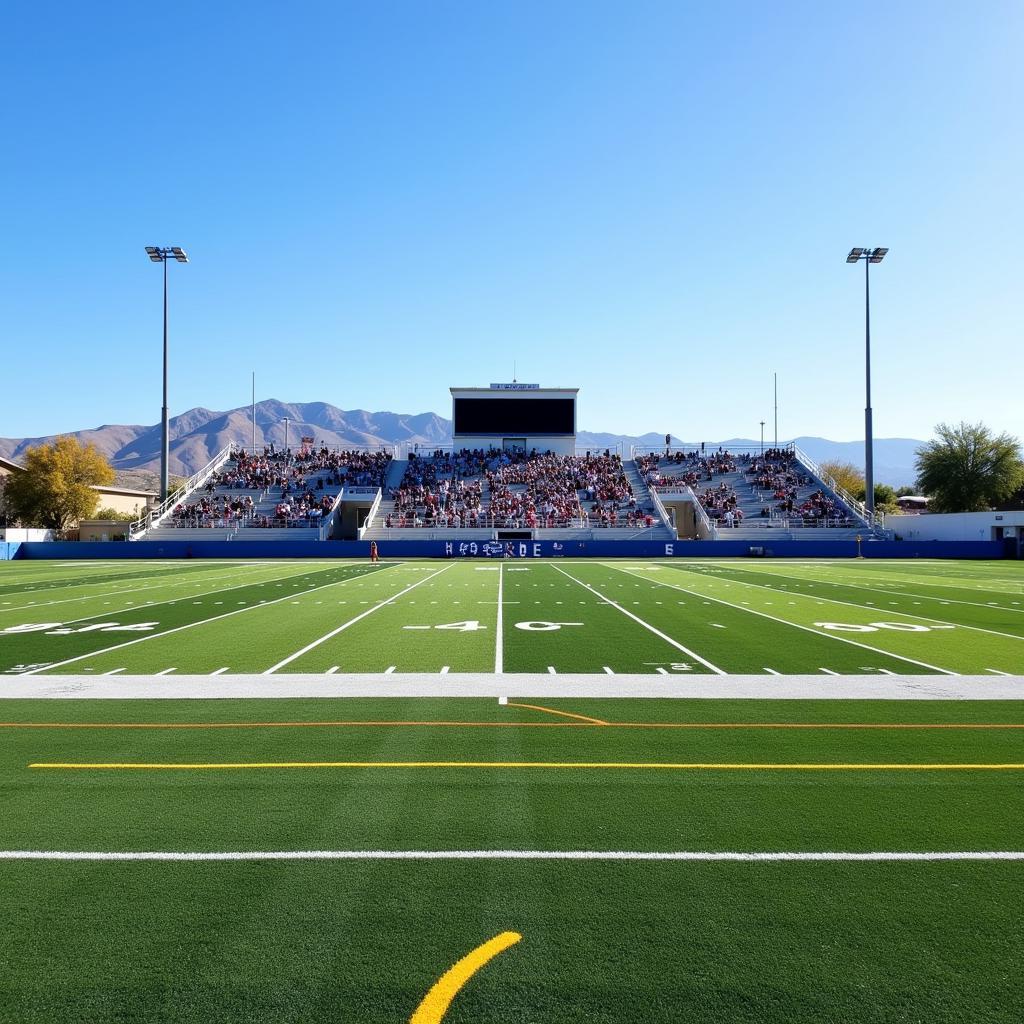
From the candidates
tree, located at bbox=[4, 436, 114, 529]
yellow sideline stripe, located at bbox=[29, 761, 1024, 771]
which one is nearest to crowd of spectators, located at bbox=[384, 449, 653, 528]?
tree, located at bbox=[4, 436, 114, 529]

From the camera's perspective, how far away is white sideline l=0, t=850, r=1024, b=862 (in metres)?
4.96

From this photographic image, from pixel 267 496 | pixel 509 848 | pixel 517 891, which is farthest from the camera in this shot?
pixel 267 496

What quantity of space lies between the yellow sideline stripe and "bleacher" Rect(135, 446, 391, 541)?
48365 mm

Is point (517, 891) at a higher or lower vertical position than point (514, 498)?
lower

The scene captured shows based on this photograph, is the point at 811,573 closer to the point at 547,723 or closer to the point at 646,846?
the point at 547,723

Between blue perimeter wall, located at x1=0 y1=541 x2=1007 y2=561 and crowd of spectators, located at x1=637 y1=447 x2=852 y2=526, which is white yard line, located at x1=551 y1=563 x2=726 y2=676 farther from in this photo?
crowd of spectators, located at x1=637 y1=447 x2=852 y2=526

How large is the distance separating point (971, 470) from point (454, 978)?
82.6 m

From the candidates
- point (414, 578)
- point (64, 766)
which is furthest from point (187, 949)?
point (414, 578)

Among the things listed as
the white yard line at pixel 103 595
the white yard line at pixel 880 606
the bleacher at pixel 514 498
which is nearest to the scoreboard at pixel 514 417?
the bleacher at pixel 514 498

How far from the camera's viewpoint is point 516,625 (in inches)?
654

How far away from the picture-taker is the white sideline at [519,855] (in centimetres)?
496

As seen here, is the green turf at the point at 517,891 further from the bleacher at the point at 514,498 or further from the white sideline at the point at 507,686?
the bleacher at the point at 514,498

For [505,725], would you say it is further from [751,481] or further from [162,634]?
[751,481]

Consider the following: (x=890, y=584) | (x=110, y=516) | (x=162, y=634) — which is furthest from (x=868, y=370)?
(x=110, y=516)
